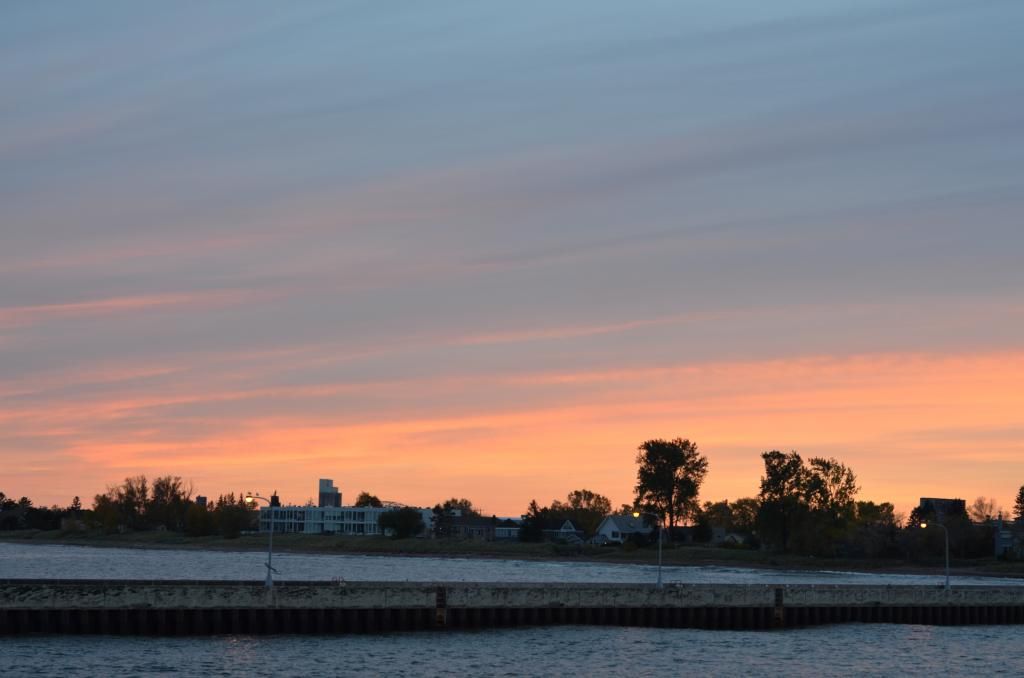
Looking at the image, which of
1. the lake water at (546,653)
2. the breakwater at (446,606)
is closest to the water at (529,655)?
the lake water at (546,653)

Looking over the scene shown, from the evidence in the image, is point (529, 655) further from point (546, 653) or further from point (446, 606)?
point (446, 606)

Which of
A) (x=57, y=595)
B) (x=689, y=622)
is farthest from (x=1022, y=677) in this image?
(x=57, y=595)

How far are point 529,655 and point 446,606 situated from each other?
33.9 ft

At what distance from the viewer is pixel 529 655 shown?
74.4 metres

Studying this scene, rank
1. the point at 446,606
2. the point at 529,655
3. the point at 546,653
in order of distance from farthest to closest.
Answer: the point at 446,606 < the point at 546,653 < the point at 529,655

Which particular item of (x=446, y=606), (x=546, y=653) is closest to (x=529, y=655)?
(x=546, y=653)

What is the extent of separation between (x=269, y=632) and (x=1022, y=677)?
41721 millimetres

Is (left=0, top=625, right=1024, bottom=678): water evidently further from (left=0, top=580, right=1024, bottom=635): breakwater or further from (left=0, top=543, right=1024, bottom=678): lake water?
(left=0, top=580, right=1024, bottom=635): breakwater

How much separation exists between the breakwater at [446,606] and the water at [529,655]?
1.36 m

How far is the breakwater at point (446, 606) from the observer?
73188mm

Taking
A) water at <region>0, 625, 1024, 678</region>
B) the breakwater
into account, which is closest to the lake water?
water at <region>0, 625, 1024, 678</region>

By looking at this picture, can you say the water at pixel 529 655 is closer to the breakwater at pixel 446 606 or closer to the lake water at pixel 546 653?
the lake water at pixel 546 653

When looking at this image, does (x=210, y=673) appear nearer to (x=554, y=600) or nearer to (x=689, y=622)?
(x=554, y=600)

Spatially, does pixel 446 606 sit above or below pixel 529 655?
above
